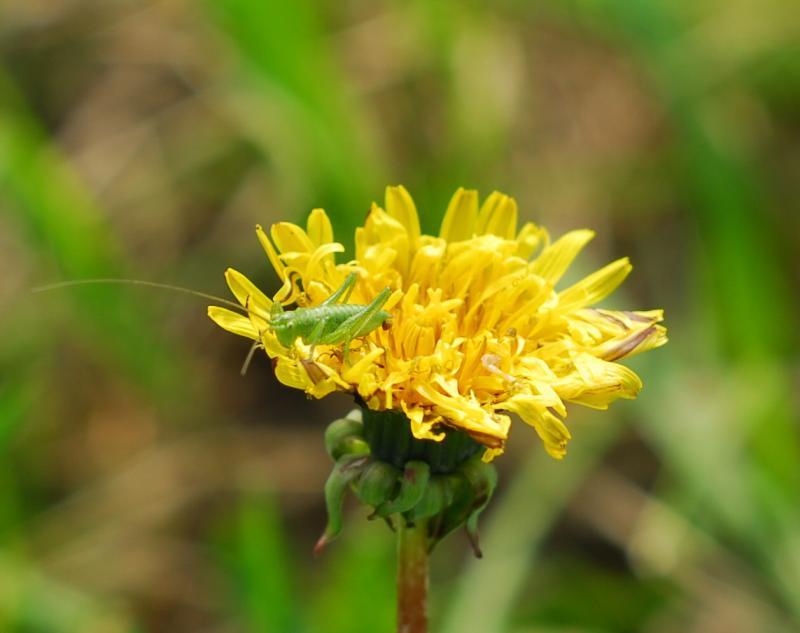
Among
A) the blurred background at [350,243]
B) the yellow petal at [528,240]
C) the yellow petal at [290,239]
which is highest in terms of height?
the yellow petal at [528,240]

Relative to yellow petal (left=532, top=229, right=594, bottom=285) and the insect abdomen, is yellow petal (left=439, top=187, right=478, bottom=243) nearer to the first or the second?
yellow petal (left=532, top=229, right=594, bottom=285)

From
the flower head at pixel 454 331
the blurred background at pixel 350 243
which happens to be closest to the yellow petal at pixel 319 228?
the flower head at pixel 454 331

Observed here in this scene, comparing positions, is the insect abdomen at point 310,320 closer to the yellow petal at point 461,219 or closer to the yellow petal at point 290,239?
the yellow petal at point 290,239

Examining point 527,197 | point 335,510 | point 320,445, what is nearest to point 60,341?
point 320,445

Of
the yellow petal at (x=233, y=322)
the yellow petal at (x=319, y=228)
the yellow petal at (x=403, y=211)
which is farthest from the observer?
the yellow petal at (x=403, y=211)

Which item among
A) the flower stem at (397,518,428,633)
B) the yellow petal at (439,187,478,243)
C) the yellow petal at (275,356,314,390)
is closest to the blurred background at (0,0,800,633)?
the flower stem at (397,518,428,633)

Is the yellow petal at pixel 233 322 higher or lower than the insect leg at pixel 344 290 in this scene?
lower
